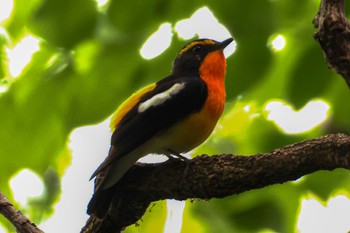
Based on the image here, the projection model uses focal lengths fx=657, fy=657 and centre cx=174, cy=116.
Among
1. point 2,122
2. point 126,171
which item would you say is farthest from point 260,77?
point 2,122

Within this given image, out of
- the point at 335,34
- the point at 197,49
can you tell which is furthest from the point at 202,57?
the point at 335,34

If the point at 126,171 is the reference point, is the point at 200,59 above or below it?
above

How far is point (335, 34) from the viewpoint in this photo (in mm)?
2455

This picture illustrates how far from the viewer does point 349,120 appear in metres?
3.17

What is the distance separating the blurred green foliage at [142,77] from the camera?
3.09m

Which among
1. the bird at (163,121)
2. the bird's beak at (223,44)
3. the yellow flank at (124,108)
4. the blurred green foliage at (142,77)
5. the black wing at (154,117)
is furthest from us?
the bird's beak at (223,44)

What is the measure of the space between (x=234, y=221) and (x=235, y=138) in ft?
1.76

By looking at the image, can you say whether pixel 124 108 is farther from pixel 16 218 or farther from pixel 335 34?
pixel 335 34

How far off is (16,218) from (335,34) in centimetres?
191

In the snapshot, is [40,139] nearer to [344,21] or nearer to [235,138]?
[235,138]

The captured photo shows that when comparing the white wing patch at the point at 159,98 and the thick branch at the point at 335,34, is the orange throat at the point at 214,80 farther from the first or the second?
the thick branch at the point at 335,34

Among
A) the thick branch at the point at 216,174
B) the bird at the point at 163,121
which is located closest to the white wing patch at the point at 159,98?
the bird at the point at 163,121

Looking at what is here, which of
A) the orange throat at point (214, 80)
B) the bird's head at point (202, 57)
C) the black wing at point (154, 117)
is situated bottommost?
the black wing at point (154, 117)

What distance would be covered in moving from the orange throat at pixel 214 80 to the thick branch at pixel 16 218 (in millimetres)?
1359
